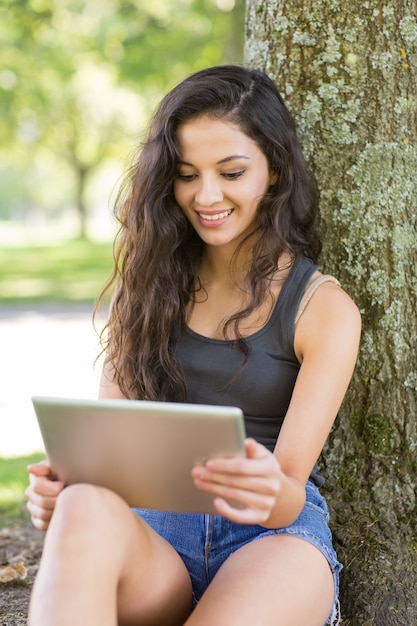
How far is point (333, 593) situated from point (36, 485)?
2.53ft

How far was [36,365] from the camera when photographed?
26.4 ft

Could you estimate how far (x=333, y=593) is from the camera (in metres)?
2.19

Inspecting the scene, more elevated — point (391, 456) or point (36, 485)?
point (36, 485)

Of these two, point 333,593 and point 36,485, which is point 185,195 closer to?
point 36,485

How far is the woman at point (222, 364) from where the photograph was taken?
187cm

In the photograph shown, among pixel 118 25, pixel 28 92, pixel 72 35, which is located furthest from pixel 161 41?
pixel 28 92

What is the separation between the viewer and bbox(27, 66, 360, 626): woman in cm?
187

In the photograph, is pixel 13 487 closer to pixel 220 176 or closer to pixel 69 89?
pixel 220 176

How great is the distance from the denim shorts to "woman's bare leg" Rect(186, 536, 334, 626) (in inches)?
1.6

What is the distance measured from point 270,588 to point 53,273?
51.8ft

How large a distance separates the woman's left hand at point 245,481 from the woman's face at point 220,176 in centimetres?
82

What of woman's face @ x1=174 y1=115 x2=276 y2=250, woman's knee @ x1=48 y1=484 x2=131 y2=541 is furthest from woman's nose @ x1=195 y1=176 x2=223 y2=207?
woman's knee @ x1=48 y1=484 x2=131 y2=541

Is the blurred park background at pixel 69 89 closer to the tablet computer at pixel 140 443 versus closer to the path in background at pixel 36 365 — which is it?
the path in background at pixel 36 365

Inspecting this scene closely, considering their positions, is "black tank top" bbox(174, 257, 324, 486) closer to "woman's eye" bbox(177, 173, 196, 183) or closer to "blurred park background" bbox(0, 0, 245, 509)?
"woman's eye" bbox(177, 173, 196, 183)
